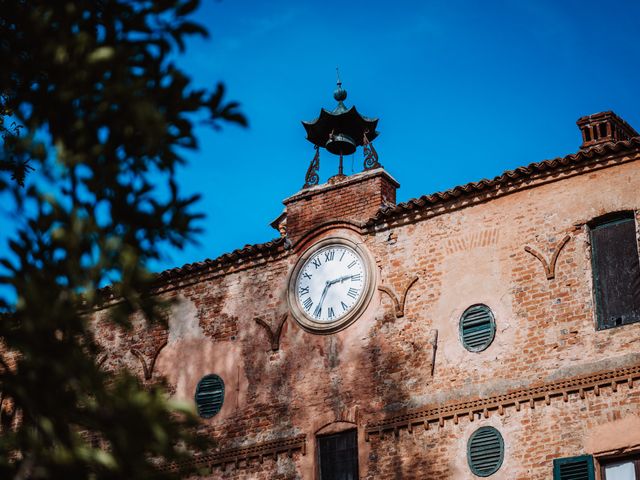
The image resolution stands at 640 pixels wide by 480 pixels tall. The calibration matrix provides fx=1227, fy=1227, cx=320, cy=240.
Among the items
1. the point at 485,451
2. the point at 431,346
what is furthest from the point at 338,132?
the point at 485,451

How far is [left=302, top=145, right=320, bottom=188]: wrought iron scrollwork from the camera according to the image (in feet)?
67.1

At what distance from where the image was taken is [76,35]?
32.6 feet

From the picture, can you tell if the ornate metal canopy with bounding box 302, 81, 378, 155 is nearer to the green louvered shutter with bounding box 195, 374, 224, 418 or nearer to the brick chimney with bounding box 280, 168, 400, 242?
the brick chimney with bounding box 280, 168, 400, 242

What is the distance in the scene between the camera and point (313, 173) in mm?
20609

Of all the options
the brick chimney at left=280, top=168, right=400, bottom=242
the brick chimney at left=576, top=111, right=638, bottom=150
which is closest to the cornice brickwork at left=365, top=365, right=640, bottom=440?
the brick chimney at left=280, top=168, right=400, bottom=242

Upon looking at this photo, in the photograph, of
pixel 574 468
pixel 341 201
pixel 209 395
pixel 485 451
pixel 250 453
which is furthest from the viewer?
pixel 209 395

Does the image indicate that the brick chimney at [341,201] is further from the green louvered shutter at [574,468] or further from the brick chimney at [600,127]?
the green louvered shutter at [574,468]

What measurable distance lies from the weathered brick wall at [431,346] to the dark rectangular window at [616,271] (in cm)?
16

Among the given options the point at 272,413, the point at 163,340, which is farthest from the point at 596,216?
the point at 163,340

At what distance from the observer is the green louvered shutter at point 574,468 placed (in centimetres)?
1602

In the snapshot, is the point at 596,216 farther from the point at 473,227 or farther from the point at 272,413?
the point at 272,413

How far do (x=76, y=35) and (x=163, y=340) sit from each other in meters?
11.5

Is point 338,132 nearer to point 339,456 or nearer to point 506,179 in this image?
point 506,179

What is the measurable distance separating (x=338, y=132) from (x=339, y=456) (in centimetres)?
564
